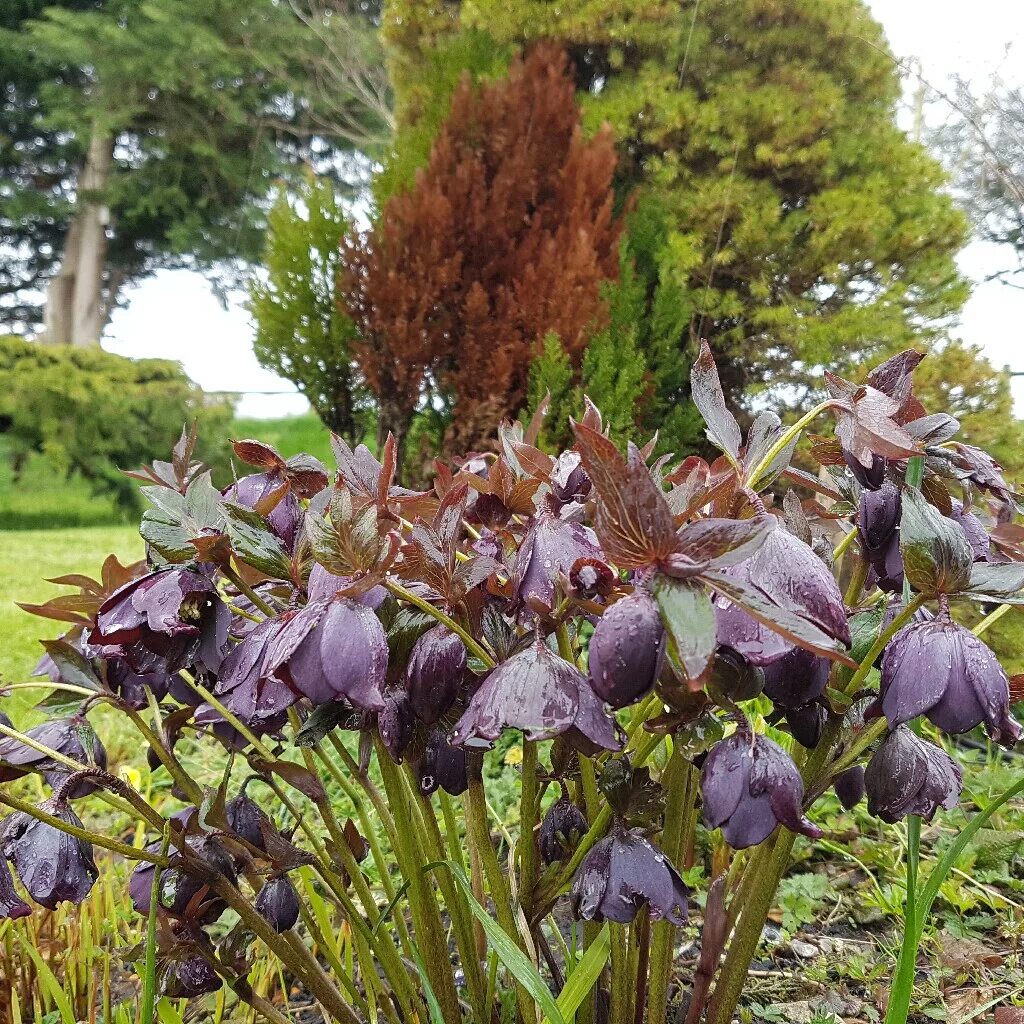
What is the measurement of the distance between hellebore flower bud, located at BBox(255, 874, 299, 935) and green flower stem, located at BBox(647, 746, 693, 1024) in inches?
12.2

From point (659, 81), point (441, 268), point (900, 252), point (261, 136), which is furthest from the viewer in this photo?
point (261, 136)

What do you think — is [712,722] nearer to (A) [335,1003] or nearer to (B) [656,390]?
(A) [335,1003]

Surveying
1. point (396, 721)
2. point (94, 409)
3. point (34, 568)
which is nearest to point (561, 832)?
point (396, 721)

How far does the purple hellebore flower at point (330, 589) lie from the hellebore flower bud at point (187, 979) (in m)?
0.43

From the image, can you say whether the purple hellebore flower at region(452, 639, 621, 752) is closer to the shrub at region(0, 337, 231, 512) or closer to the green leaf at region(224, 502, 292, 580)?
the green leaf at region(224, 502, 292, 580)

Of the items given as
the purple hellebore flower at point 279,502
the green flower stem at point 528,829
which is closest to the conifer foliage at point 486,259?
the purple hellebore flower at point 279,502

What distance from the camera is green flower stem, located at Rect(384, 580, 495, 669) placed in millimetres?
468

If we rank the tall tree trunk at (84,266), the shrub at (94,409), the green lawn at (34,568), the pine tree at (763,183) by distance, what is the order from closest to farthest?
1. the green lawn at (34,568)
2. the pine tree at (763,183)
3. the shrub at (94,409)
4. the tall tree trunk at (84,266)

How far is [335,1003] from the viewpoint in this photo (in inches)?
27.1

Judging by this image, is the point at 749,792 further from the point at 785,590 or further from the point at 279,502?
the point at 279,502

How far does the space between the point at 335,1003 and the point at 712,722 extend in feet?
1.54

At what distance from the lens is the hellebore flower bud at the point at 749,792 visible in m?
0.48

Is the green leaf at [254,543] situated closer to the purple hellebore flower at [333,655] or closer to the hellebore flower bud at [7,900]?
the purple hellebore flower at [333,655]

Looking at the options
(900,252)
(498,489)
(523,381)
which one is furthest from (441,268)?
(498,489)
